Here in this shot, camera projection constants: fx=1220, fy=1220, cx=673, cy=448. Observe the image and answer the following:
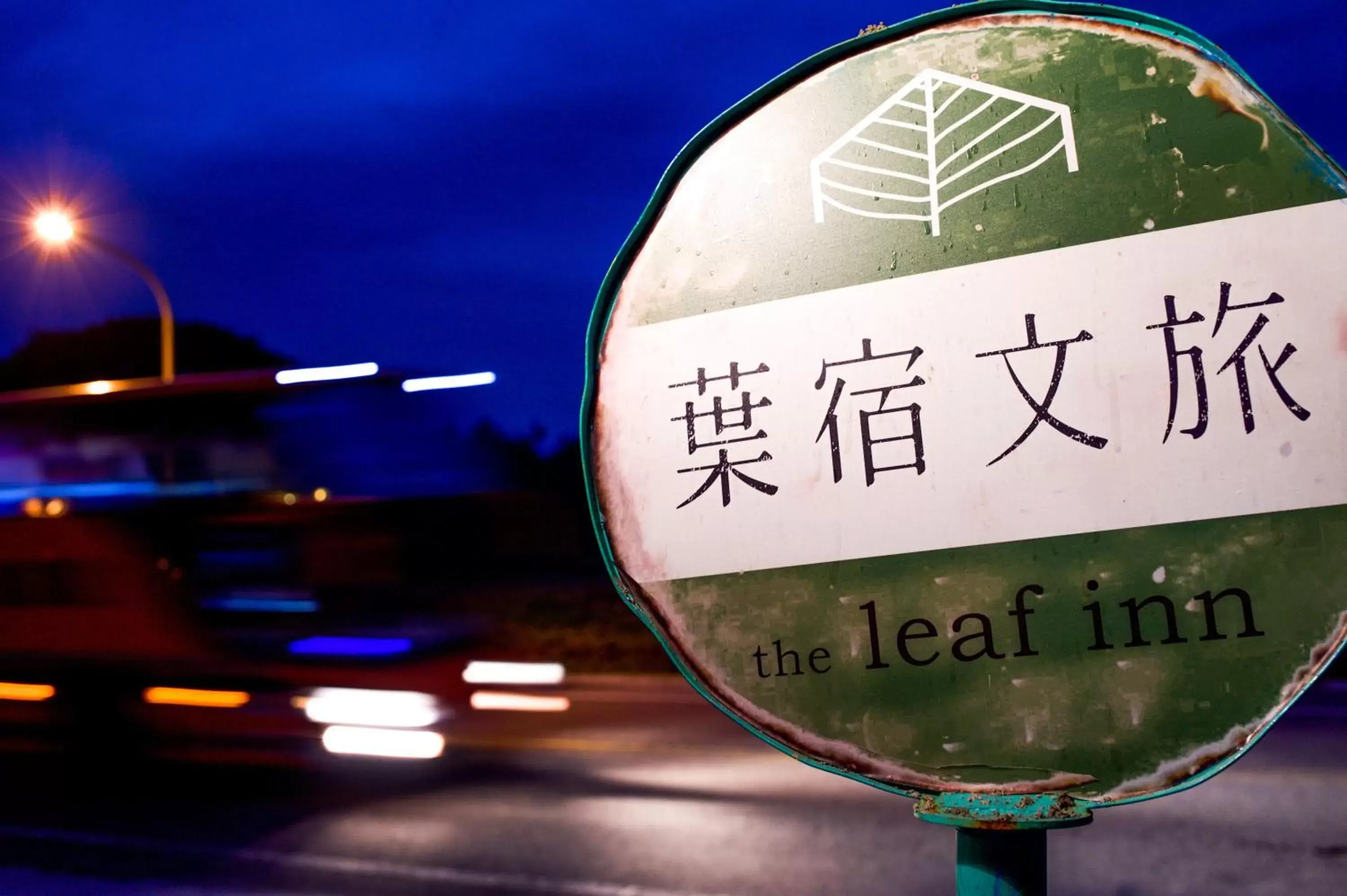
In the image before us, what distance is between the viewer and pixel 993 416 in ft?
2.90

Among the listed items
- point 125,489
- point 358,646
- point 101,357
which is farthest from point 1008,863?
point 101,357

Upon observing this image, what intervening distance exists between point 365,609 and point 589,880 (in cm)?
263

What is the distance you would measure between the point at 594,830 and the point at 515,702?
8.81 ft

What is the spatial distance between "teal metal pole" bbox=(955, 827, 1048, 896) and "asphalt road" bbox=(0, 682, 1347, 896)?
4.72 m

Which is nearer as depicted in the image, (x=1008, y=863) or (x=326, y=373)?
(x=1008, y=863)

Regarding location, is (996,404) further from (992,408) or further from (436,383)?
(436,383)

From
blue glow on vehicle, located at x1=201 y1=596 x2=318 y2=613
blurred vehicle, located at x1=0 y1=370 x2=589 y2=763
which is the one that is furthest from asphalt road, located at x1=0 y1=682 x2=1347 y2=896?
blue glow on vehicle, located at x1=201 y1=596 x2=318 y2=613

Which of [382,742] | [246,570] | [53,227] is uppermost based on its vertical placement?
[53,227]

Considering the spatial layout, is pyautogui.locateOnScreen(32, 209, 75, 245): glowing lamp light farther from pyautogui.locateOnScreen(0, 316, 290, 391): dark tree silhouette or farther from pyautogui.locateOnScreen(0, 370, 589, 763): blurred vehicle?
pyautogui.locateOnScreen(0, 316, 290, 391): dark tree silhouette

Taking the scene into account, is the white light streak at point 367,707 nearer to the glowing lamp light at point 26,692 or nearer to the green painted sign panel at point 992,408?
the glowing lamp light at point 26,692

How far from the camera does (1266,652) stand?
2.66ft

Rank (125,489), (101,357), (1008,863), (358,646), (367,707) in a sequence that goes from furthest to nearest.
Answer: (101,357)
(125,489)
(367,707)
(358,646)
(1008,863)

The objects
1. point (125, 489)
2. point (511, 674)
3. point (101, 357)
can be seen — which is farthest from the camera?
point (101, 357)

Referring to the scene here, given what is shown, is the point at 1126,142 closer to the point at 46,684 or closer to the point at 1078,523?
the point at 1078,523
